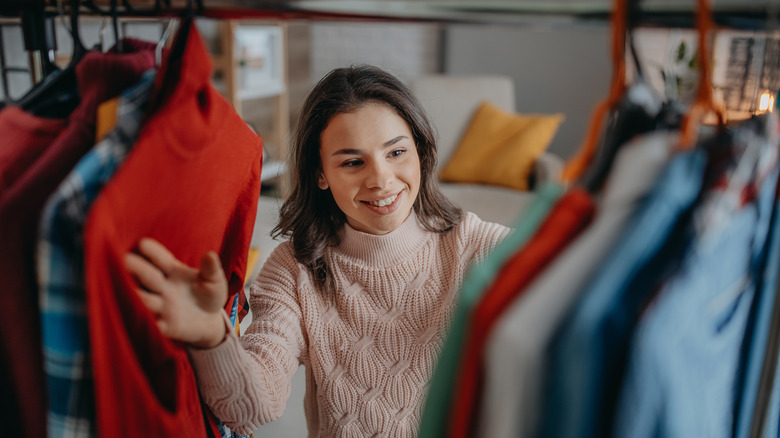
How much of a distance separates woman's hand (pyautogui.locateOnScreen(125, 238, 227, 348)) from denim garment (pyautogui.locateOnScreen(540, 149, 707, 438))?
1.20ft

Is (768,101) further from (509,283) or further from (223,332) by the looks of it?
(223,332)

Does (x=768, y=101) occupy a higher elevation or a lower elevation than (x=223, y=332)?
higher

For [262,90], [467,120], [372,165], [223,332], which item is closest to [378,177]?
[372,165]

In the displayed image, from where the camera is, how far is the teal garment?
0.41 metres

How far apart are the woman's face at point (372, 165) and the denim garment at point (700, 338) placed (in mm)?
610

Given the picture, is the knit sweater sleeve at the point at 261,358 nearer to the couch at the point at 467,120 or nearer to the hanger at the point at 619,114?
the hanger at the point at 619,114

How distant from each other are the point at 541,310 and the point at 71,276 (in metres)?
0.38

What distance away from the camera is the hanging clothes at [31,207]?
0.53 meters

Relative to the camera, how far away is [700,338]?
443mm

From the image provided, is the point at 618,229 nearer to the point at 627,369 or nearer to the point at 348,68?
the point at 627,369

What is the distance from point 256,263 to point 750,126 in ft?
5.00

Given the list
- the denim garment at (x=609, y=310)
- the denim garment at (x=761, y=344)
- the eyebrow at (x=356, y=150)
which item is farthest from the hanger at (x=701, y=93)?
the eyebrow at (x=356, y=150)

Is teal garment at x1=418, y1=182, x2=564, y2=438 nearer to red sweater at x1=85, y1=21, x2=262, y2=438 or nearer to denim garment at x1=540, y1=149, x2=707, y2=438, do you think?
denim garment at x1=540, y1=149, x2=707, y2=438

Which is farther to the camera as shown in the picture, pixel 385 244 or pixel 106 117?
pixel 385 244
